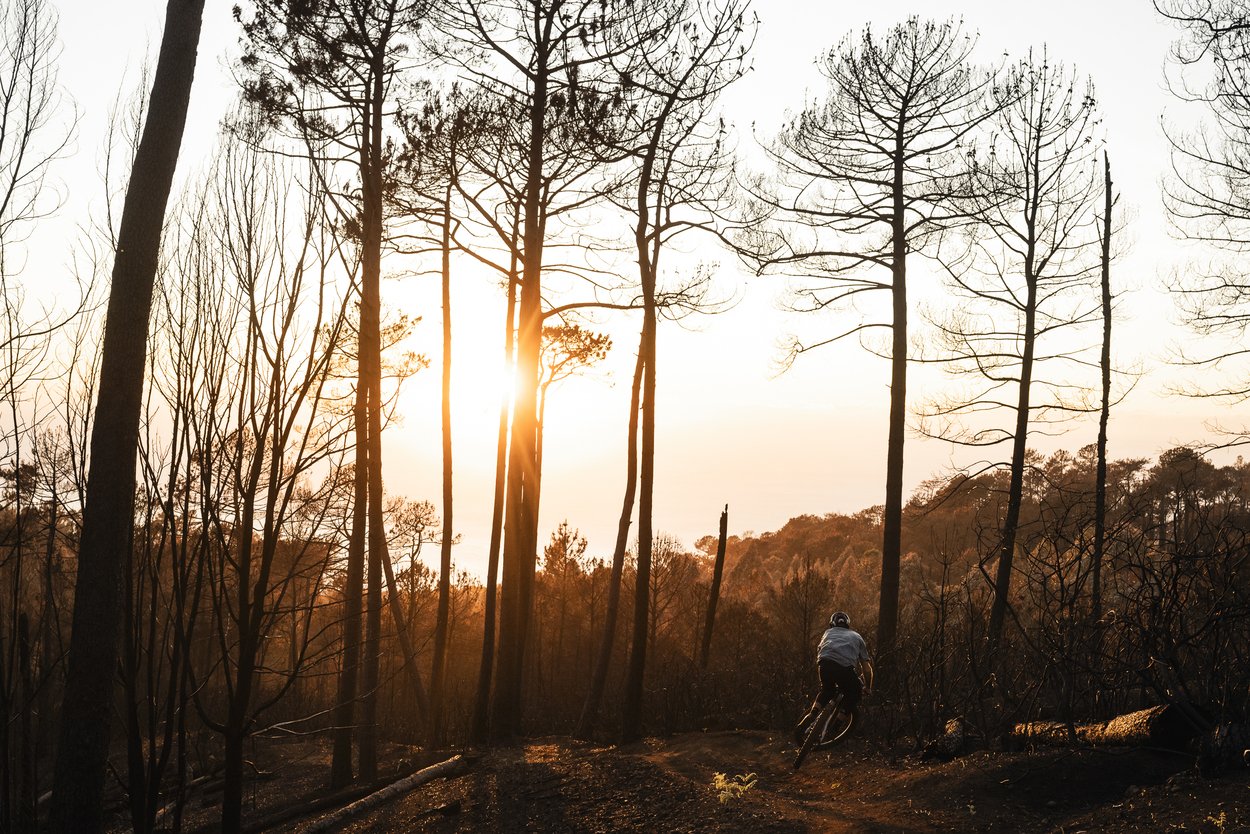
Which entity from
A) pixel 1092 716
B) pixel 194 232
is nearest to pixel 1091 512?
pixel 1092 716

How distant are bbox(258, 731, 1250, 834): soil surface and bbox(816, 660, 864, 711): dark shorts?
0.71 m

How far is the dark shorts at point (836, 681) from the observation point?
1112 centimetres

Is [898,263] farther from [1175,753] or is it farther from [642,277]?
[1175,753]

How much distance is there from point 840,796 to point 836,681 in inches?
79.4

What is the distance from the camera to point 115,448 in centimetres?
597

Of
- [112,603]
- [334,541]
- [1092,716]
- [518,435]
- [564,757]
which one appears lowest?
[564,757]

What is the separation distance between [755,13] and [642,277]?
15.0 ft

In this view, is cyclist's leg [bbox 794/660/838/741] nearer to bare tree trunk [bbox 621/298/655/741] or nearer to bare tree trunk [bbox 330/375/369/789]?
bare tree trunk [bbox 621/298/655/741]

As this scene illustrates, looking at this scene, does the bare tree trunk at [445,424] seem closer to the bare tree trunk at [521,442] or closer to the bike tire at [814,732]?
the bare tree trunk at [521,442]

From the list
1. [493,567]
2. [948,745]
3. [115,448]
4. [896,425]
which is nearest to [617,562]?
[493,567]

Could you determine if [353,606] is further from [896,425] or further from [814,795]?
[896,425]

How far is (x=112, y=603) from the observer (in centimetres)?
582

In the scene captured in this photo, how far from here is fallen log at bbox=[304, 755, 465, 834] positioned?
1105 centimetres

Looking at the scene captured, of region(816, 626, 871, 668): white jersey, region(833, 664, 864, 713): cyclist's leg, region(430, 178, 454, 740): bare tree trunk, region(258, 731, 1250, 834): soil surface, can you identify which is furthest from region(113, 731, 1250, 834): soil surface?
region(430, 178, 454, 740): bare tree trunk
